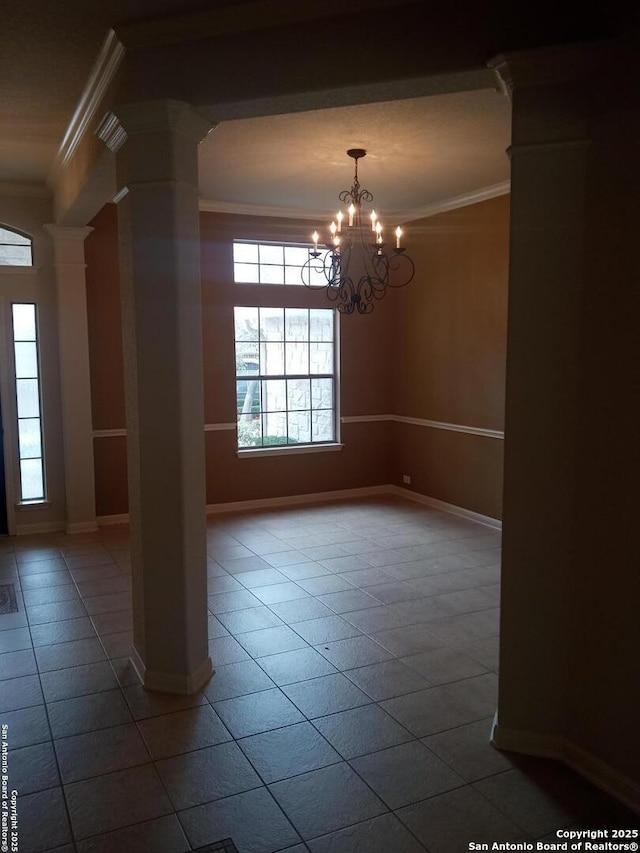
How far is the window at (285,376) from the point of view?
654 cm

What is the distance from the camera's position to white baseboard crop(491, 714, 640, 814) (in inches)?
90.8

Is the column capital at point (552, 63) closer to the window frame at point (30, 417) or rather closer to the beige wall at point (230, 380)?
the beige wall at point (230, 380)

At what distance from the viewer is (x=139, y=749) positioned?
2654mm

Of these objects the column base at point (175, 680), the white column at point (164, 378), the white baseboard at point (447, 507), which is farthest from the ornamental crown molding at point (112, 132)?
the white baseboard at point (447, 507)

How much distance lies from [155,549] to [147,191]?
5.18 feet

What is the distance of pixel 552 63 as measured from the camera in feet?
7.54

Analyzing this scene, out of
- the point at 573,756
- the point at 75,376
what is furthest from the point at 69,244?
the point at 573,756

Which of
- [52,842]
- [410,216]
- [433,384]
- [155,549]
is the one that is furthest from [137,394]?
[410,216]

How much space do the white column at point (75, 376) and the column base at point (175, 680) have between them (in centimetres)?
296

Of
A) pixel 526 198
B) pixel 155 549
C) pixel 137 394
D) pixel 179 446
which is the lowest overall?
pixel 155 549

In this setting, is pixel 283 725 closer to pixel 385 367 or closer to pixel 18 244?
pixel 18 244

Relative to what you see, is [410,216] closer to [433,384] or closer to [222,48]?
[433,384]

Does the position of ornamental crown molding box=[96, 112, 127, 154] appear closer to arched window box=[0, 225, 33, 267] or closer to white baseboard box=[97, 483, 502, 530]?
arched window box=[0, 225, 33, 267]

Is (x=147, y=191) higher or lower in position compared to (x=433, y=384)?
higher
